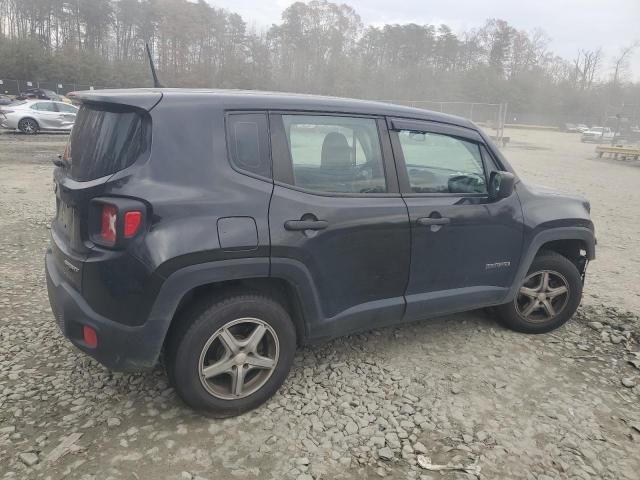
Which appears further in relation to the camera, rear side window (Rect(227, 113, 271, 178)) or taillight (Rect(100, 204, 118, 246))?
rear side window (Rect(227, 113, 271, 178))

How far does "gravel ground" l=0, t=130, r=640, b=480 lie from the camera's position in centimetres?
253

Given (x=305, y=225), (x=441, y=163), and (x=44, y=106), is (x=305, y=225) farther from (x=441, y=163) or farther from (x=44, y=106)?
(x=44, y=106)

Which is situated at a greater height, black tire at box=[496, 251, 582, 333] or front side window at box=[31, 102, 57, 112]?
front side window at box=[31, 102, 57, 112]

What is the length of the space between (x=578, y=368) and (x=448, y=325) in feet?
3.28

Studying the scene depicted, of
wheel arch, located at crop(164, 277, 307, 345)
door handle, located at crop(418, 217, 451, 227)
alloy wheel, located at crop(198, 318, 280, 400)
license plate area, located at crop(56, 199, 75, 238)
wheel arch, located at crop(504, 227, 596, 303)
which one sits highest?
door handle, located at crop(418, 217, 451, 227)

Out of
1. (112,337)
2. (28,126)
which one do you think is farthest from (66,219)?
(28,126)

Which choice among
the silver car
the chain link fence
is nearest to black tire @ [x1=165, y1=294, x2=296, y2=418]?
the silver car

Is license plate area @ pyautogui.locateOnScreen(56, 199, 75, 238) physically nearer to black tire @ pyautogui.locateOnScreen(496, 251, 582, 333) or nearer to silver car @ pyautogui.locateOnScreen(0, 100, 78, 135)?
black tire @ pyautogui.locateOnScreen(496, 251, 582, 333)

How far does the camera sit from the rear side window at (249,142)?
8.85 ft

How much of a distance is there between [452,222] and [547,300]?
1.34 meters

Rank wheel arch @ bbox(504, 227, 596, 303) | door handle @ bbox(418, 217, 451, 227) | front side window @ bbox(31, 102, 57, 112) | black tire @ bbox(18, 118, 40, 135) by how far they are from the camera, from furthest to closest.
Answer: front side window @ bbox(31, 102, 57, 112) → black tire @ bbox(18, 118, 40, 135) → wheel arch @ bbox(504, 227, 596, 303) → door handle @ bbox(418, 217, 451, 227)

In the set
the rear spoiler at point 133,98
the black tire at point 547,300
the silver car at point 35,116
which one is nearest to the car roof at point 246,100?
the rear spoiler at point 133,98

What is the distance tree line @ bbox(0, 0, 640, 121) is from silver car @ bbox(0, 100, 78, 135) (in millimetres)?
34274

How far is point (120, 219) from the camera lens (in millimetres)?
2406
